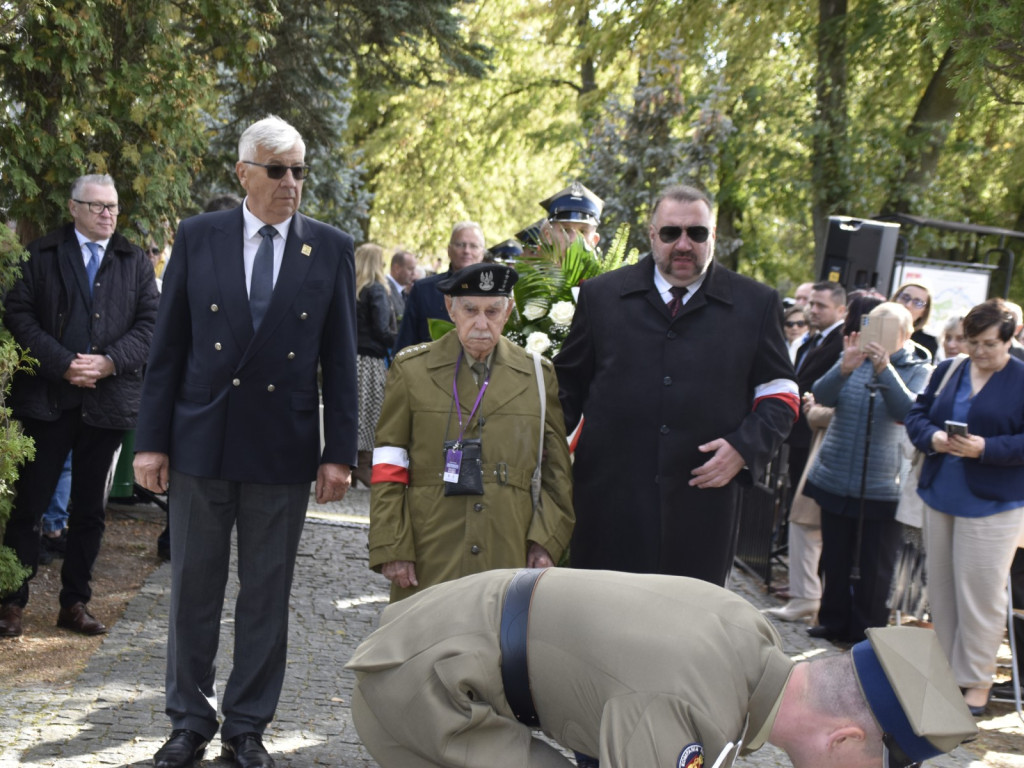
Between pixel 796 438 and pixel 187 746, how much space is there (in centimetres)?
570

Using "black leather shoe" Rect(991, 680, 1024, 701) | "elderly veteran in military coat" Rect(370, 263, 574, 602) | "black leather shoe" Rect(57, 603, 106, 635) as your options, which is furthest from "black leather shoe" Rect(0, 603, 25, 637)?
"black leather shoe" Rect(991, 680, 1024, 701)

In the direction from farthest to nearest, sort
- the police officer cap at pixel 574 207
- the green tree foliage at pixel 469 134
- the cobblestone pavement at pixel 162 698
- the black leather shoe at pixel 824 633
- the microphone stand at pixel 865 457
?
the green tree foliage at pixel 469 134 → the black leather shoe at pixel 824 633 → the microphone stand at pixel 865 457 → the police officer cap at pixel 574 207 → the cobblestone pavement at pixel 162 698

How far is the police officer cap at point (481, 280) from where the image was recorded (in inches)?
180

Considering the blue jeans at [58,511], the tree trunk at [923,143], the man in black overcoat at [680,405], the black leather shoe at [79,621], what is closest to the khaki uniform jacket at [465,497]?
the man in black overcoat at [680,405]

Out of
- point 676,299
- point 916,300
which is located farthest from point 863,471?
point 676,299

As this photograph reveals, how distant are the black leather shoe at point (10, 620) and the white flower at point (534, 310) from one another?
288 centimetres

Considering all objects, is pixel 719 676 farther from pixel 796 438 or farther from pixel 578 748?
pixel 796 438

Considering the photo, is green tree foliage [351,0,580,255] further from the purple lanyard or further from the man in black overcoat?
the purple lanyard

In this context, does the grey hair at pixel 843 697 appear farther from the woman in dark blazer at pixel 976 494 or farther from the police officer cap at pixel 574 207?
the police officer cap at pixel 574 207

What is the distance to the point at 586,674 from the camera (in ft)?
9.40

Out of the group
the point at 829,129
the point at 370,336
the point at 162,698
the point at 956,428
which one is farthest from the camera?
the point at 829,129

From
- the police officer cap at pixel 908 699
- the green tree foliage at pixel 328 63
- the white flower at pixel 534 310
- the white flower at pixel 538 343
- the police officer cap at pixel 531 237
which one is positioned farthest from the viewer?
the green tree foliage at pixel 328 63

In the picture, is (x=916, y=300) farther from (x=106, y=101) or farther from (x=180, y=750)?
(x=180, y=750)

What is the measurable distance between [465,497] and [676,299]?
3.70ft
